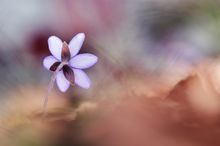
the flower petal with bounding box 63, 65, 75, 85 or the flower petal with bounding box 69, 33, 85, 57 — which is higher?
the flower petal with bounding box 69, 33, 85, 57

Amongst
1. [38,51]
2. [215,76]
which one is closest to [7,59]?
[38,51]

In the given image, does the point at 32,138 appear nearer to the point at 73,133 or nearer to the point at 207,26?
the point at 73,133

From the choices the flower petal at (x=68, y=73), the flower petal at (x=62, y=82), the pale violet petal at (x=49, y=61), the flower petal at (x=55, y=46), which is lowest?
the flower petal at (x=62, y=82)

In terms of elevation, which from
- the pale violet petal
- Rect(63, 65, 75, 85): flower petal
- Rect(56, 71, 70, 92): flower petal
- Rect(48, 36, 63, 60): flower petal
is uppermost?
Rect(48, 36, 63, 60): flower petal

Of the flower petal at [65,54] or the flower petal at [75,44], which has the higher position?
the flower petal at [75,44]
